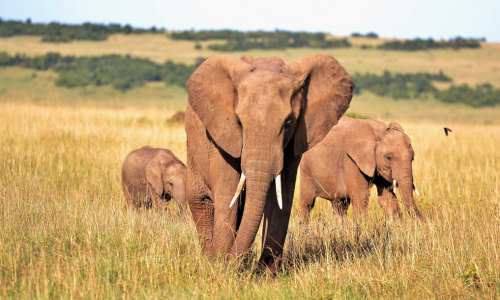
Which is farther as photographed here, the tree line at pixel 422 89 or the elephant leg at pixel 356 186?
the tree line at pixel 422 89

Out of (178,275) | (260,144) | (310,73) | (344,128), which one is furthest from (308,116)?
(344,128)

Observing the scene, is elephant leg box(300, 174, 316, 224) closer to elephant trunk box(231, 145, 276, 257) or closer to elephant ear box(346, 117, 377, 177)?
elephant ear box(346, 117, 377, 177)

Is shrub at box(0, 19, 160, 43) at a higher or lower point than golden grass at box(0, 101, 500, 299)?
higher

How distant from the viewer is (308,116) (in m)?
4.73

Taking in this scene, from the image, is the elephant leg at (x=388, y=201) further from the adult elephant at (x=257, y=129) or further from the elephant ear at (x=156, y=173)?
the adult elephant at (x=257, y=129)

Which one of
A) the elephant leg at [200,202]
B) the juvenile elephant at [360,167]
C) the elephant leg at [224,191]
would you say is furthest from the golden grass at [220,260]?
the juvenile elephant at [360,167]

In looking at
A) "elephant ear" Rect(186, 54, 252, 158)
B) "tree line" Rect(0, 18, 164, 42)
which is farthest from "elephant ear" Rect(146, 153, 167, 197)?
"tree line" Rect(0, 18, 164, 42)

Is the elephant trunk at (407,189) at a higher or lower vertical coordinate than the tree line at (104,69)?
higher

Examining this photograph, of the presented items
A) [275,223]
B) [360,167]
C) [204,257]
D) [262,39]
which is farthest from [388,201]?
[262,39]

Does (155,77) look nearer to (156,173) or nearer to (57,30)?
(57,30)

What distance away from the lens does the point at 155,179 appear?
337 inches

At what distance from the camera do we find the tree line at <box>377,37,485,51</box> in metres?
89.4

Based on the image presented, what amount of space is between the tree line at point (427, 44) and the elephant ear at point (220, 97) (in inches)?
3516

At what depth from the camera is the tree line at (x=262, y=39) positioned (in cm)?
8206
